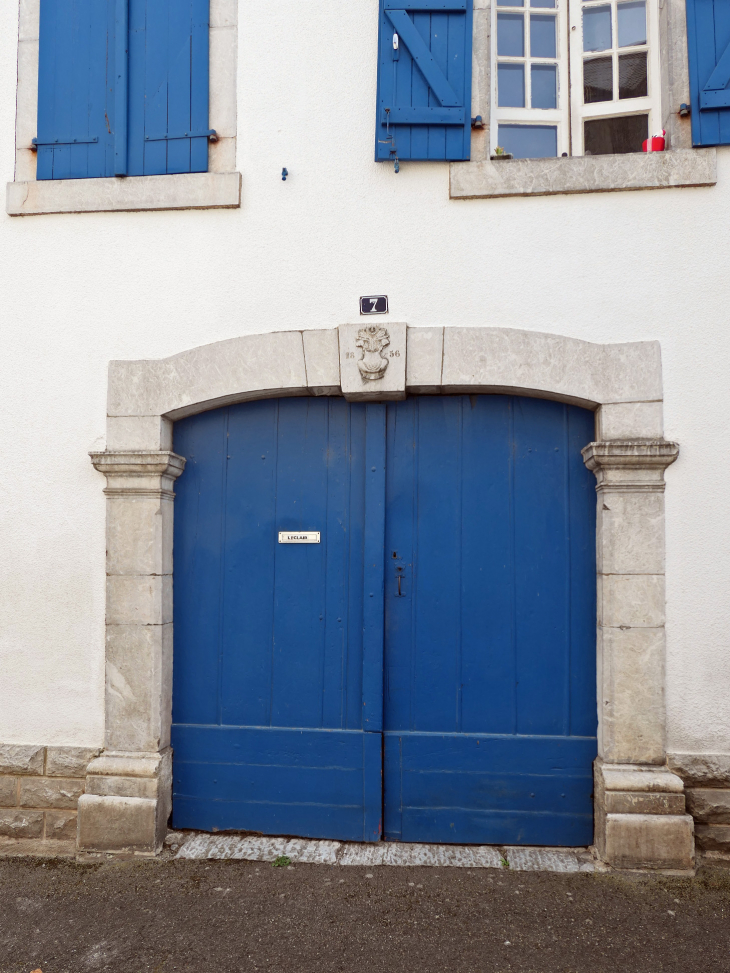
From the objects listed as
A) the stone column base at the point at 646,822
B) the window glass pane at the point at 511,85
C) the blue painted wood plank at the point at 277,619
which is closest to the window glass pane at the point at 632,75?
the window glass pane at the point at 511,85

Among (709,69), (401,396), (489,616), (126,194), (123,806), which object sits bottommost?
(123,806)

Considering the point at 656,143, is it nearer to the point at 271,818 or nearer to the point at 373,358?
the point at 373,358

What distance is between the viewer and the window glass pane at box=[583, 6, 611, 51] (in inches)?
144

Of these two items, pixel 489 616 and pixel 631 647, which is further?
pixel 489 616

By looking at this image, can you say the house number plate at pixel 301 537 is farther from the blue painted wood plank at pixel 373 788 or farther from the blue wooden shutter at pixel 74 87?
the blue wooden shutter at pixel 74 87

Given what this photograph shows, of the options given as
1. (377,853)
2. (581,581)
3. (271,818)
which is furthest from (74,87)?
(377,853)

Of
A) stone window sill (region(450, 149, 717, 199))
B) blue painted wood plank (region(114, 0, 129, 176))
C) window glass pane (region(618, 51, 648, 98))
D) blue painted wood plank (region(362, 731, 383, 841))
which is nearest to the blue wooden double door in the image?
blue painted wood plank (region(362, 731, 383, 841))

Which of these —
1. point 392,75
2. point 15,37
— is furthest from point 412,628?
point 15,37

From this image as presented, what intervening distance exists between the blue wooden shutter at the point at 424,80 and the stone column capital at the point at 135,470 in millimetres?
1824

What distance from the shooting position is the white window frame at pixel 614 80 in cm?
358

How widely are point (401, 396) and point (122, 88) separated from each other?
2.13 metres

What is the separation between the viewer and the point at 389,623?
11.5ft

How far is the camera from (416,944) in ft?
8.80

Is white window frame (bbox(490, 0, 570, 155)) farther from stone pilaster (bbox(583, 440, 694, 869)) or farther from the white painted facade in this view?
stone pilaster (bbox(583, 440, 694, 869))
